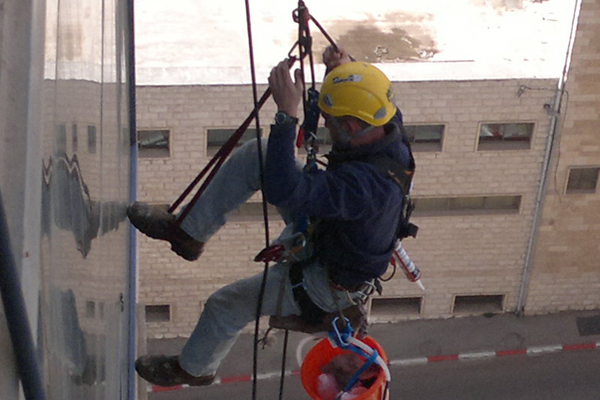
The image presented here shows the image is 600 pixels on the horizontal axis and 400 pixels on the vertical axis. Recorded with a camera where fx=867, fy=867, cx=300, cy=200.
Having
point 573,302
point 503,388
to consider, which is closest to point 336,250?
point 503,388

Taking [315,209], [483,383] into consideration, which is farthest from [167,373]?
[483,383]

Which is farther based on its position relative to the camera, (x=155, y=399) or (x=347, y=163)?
(x=155, y=399)

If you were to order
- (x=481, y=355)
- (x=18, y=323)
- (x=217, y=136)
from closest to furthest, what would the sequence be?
1. (x=18, y=323)
2. (x=217, y=136)
3. (x=481, y=355)

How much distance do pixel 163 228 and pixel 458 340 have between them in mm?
12722

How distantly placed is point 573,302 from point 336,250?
13.8 metres

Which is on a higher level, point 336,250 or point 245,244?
point 336,250

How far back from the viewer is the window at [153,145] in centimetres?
1362

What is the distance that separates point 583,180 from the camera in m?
15.5

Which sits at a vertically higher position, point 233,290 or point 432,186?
point 233,290

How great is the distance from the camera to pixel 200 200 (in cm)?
445

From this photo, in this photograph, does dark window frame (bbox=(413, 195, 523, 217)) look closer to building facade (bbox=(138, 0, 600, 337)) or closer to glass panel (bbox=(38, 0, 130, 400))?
building facade (bbox=(138, 0, 600, 337))

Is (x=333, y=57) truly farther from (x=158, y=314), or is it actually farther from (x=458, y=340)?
(x=458, y=340)

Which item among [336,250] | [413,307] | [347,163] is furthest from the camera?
[413,307]

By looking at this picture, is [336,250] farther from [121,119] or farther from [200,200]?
[121,119]
